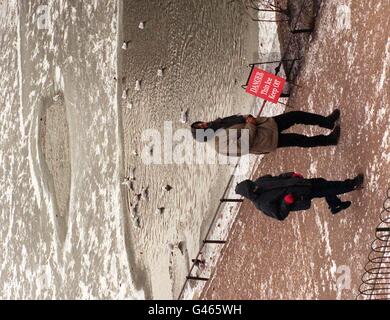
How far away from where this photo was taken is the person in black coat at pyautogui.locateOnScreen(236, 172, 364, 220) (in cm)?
622

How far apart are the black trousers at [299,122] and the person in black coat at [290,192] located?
57 centimetres

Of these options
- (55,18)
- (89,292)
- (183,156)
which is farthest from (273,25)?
(55,18)

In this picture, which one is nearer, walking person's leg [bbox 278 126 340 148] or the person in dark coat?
the person in dark coat

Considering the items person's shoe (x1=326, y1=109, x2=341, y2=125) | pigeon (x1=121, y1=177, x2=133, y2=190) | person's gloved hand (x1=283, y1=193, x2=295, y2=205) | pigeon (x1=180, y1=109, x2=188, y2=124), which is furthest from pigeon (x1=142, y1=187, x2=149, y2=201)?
person's gloved hand (x1=283, y1=193, x2=295, y2=205)

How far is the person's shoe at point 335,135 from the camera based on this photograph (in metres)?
6.91

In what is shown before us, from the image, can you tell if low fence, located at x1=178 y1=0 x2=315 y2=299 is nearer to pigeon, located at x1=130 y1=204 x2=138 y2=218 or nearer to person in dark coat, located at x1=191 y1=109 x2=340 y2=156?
person in dark coat, located at x1=191 y1=109 x2=340 y2=156

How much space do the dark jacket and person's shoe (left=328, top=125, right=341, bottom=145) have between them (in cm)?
83


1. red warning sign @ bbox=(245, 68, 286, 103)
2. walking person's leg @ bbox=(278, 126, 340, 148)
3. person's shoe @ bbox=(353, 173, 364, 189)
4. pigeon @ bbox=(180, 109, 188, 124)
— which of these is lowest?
pigeon @ bbox=(180, 109, 188, 124)

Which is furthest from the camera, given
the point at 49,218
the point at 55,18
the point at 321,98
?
the point at 55,18

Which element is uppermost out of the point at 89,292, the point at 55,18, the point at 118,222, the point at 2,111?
the point at 55,18

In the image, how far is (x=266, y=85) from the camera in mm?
7891

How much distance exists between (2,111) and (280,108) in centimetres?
947

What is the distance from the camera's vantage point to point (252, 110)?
31.0 feet
